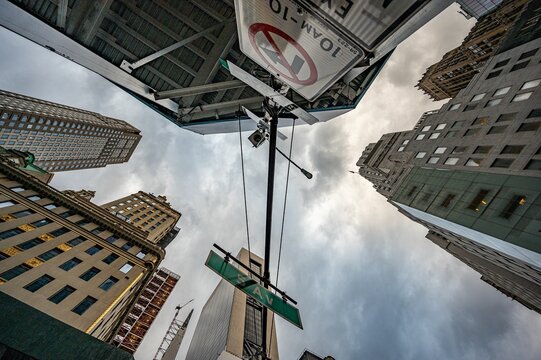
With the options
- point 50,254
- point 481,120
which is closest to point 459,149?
point 481,120

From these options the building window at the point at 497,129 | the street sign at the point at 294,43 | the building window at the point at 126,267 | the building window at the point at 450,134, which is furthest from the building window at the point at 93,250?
the building window at the point at 497,129

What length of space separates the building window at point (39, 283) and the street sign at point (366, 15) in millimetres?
32600

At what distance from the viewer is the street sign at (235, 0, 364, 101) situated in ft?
12.9

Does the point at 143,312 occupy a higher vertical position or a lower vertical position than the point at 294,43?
lower

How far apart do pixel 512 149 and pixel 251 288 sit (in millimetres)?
29849

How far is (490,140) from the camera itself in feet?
84.7

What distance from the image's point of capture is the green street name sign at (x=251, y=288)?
254 inches

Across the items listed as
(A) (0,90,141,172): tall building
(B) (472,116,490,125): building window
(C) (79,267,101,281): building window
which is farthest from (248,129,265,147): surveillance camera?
(A) (0,90,141,172): tall building

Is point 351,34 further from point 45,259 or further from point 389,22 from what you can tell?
point 45,259

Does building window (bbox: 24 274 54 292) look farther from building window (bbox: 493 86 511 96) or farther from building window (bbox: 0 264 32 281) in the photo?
building window (bbox: 493 86 511 96)

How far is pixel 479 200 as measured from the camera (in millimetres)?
23562

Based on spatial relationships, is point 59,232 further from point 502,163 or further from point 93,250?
point 502,163

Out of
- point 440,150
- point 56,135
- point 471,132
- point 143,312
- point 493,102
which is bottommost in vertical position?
point 143,312

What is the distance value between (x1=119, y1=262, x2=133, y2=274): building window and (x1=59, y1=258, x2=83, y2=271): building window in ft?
15.6
